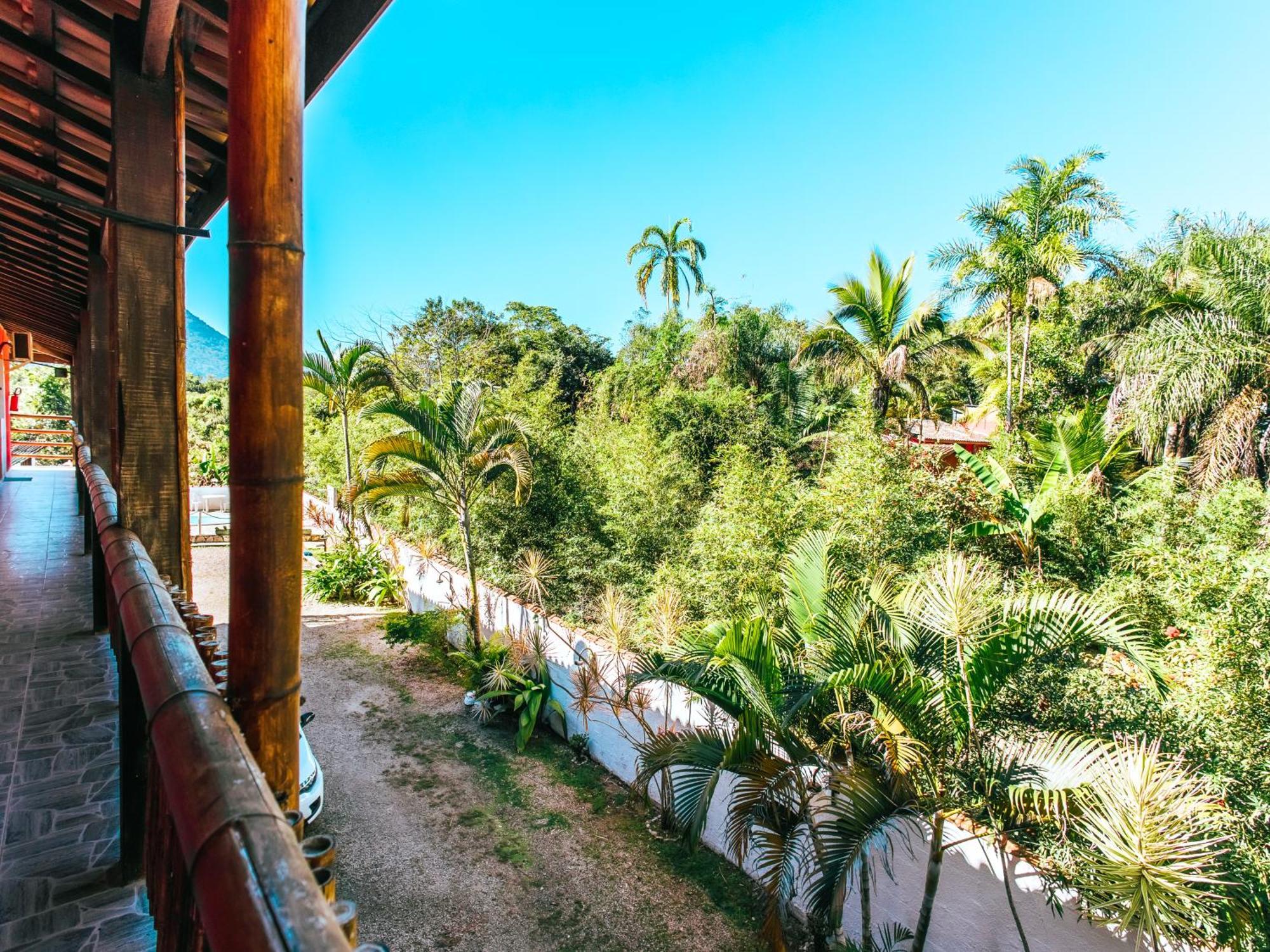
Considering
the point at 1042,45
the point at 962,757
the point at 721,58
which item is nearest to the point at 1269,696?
the point at 962,757

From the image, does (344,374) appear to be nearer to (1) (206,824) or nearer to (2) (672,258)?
(1) (206,824)

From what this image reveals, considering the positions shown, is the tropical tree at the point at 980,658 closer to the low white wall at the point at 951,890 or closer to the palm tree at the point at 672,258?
the low white wall at the point at 951,890

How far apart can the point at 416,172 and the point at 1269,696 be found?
24453 mm

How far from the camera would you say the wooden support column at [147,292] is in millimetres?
2518

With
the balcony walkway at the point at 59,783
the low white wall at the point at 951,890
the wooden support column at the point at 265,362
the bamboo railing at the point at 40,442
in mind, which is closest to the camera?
the wooden support column at the point at 265,362

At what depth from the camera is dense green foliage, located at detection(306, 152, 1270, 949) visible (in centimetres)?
367

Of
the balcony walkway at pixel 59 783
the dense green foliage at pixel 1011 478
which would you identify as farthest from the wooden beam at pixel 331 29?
the dense green foliage at pixel 1011 478

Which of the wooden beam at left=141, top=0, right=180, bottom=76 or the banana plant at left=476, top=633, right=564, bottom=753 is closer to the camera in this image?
the wooden beam at left=141, top=0, right=180, bottom=76

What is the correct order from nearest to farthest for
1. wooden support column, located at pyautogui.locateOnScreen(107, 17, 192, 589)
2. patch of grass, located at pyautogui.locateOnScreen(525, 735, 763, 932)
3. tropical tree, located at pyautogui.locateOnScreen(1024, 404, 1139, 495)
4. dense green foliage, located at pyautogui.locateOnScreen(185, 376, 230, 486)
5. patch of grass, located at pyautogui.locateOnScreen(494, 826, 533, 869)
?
wooden support column, located at pyautogui.locateOnScreen(107, 17, 192, 589) → patch of grass, located at pyautogui.locateOnScreen(525, 735, 763, 932) → patch of grass, located at pyautogui.locateOnScreen(494, 826, 533, 869) → tropical tree, located at pyautogui.locateOnScreen(1024, 404, 1139, 495) → dense green foliage, located at pyautogui.locateOnScreen(185, 376, 230, 486)

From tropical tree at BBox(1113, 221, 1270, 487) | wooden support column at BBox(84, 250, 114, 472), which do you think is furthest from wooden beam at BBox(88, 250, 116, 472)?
tropical tree at BBox(1113, 221, 1270, 487)

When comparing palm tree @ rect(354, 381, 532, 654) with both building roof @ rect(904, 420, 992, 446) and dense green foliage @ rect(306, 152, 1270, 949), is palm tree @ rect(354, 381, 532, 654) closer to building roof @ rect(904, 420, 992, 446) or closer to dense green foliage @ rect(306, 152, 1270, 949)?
dense green foliage @ rect(306, 152, 1270, 949)

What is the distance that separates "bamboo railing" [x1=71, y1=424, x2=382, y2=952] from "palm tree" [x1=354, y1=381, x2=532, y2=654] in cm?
585

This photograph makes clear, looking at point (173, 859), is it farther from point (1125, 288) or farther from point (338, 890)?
point (1125, 288)

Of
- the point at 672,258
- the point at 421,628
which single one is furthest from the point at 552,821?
the point at 672,258
